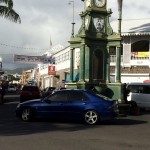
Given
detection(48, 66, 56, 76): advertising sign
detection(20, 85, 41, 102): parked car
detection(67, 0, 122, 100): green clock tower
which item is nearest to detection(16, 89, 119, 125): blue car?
detection(67, 0, 122, 100): green clock tower

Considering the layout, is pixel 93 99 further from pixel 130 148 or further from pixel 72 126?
pixel 130 148

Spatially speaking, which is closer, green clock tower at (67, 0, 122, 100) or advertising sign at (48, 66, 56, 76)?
green clock tower at (67, 0, 122, 100)

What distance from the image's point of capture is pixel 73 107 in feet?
53.3

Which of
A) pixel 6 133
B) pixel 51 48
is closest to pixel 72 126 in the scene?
pixel 6 133

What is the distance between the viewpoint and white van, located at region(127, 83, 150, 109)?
997 inches

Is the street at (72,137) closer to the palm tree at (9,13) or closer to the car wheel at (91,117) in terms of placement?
the car wheel at (91,117)

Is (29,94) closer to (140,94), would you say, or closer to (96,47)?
(140,94)

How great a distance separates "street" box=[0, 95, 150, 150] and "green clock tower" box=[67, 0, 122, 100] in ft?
24.3

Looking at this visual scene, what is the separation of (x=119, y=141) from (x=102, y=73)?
13.1 m

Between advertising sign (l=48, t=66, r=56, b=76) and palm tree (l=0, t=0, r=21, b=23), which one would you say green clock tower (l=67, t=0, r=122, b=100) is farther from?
advertising sign (l=48, t=66, r=56, b=76)

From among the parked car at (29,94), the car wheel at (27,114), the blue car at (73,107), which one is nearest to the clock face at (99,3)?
the blue car at (73,107)

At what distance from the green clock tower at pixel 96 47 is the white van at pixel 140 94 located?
204 cm

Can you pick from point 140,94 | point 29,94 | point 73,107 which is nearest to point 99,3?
point 140,94

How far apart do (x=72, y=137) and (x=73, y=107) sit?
4.33 m
